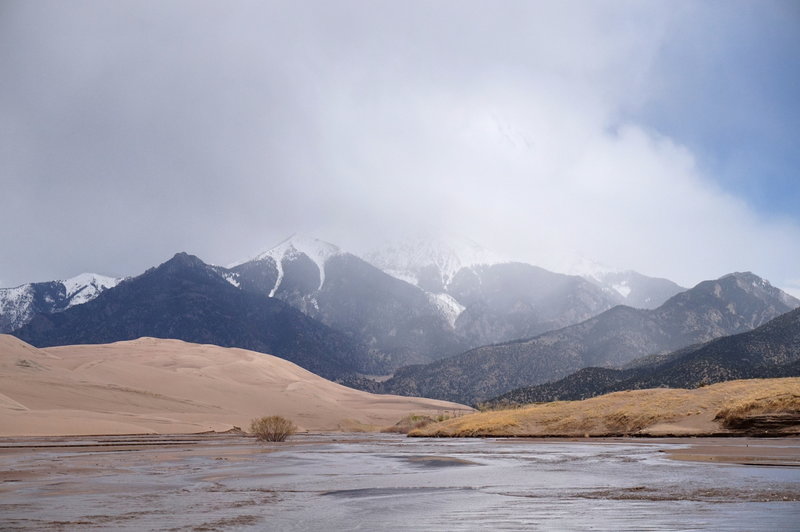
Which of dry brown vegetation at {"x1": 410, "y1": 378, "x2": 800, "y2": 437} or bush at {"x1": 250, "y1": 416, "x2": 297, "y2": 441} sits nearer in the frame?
dry brown vegetation at {"x1": 410, "y1": 378, "x2": 800, "y2": 437}

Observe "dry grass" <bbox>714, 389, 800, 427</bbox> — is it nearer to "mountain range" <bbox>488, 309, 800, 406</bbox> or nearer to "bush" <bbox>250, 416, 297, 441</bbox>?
"bush" <bbox>250, 416, 297, 441</bbox>

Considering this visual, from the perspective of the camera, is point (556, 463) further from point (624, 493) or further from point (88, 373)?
point (88, 373)

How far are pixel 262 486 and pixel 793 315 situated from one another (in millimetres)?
149387

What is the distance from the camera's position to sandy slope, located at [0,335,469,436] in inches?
3028

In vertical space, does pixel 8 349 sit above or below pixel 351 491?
above

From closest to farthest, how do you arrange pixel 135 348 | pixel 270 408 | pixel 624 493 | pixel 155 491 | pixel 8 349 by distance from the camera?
pixel 624 493, pixel 155 491, pixel 8 349, pixel 270 408, pixel 135 348

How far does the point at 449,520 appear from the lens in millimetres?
14594

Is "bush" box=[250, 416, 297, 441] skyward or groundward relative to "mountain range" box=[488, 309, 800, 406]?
groundward

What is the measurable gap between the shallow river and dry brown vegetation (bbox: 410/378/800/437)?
85.4 feet

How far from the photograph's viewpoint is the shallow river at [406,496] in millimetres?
13977

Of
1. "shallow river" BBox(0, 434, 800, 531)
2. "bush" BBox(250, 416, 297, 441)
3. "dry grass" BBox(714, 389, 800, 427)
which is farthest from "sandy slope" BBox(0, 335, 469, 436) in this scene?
"dry grass" BBox(714, 389, 800, 427)

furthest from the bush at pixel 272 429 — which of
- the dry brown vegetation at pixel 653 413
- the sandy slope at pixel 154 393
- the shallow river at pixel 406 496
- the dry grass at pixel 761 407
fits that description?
the dry grass at pixel 761 407

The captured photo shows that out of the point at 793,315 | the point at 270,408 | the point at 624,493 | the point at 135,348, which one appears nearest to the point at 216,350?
the point at 135,348

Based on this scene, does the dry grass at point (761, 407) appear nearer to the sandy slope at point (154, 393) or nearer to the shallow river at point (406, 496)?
the shallow river at point (406, 496)
